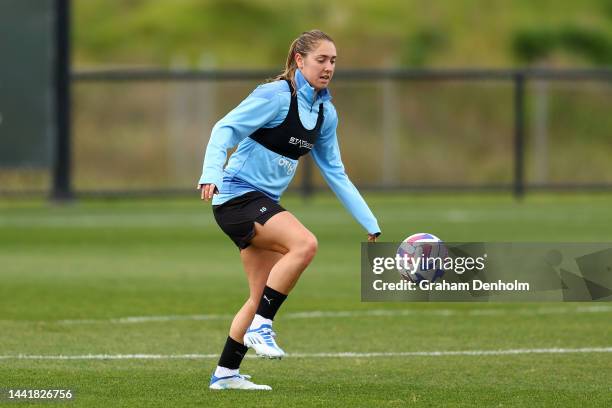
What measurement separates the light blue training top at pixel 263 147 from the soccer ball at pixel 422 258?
29 centimetres

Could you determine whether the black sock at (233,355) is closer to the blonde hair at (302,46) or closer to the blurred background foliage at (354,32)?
the blonde hair at (302,46)

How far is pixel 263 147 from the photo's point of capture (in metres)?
8.23

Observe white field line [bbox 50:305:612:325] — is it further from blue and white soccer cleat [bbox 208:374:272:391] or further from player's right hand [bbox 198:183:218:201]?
player's right hand [bbox 198:183:218:201]

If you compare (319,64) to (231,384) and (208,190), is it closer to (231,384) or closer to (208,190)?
(208,190)

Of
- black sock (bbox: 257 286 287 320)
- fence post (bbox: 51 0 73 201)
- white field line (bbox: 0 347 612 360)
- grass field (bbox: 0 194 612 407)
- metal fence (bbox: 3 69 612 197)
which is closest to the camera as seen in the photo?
black sock (bbox: 257 286 287 320)

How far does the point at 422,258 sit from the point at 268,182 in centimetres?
102

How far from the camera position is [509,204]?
26125 mm

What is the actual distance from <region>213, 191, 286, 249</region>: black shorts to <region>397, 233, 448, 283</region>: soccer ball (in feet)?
2.62

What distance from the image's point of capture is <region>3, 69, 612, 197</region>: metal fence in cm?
2736

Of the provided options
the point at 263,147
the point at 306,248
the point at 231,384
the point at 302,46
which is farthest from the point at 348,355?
the point at 302,46

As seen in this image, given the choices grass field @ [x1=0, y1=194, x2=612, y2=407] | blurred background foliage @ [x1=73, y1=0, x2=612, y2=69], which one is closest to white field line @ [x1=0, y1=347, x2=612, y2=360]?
grass field @ [x1=0, y1=194, x2=612, y2=407]

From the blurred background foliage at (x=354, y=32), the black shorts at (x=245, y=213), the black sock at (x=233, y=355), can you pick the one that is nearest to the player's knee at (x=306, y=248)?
the black shorts at (x=245, y=213)

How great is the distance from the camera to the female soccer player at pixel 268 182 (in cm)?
804

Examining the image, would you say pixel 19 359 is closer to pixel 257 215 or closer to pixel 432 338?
pixel 257 215
